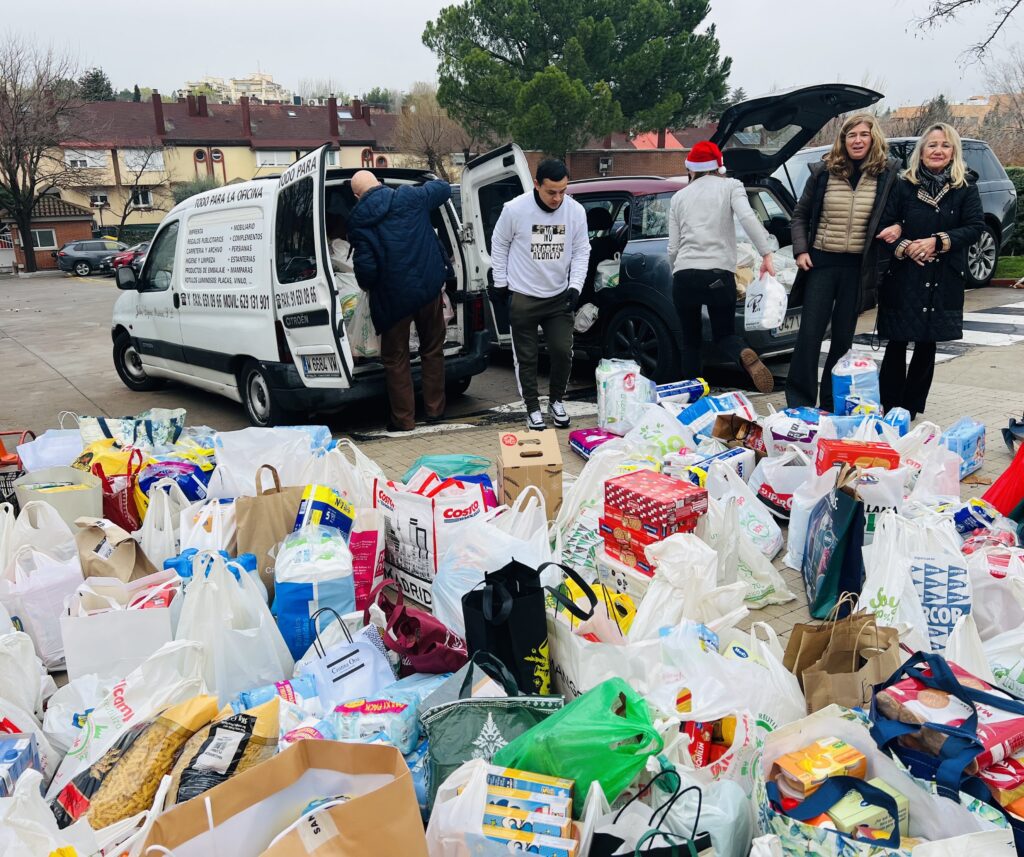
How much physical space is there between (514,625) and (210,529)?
180 centimetres

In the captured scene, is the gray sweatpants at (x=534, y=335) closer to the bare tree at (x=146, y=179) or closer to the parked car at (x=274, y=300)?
the parked car at (x=274, y=300)

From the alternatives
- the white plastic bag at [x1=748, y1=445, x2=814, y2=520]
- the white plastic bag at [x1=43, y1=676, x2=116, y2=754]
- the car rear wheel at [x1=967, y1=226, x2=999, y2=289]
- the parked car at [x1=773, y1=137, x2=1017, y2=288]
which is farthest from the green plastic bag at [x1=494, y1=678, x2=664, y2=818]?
the car rear wheel at [x1=967, y1=226, x2=999, y2=289]

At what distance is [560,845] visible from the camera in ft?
5.88

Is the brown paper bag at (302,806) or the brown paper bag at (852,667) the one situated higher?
the brown paper bag at (302,806)

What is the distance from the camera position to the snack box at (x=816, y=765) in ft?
6.41

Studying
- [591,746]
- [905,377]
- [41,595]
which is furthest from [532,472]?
[905,377]

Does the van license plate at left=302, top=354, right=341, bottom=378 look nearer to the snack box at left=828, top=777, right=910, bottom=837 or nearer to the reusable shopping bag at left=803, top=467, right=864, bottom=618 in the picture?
the reusable shopping bag at left=803, top=467, right=864, bottom=618

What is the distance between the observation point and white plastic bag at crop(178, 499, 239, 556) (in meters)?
3.60

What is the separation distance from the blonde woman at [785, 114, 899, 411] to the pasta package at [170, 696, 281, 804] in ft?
14.7

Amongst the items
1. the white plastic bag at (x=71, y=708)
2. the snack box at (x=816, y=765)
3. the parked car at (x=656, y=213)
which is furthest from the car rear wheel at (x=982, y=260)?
the white plastic bag at (x=71, y=708)

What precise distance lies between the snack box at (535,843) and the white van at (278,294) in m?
4.25

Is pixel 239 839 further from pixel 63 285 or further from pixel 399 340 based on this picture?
pixel 63 285

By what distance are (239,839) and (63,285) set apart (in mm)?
28511

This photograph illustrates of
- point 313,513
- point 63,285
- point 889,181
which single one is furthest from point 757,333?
point 63,285
